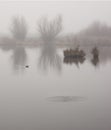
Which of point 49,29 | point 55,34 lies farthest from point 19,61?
point 49,29

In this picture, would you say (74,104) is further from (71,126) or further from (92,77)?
(92,77)

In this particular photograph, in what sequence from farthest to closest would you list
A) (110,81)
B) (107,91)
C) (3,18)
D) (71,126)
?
(3,18) → (110,81) → (107,91) → (71,126)

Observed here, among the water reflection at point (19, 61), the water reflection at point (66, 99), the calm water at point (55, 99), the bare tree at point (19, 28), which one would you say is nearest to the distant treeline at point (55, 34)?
the bare tree at point (19, 28)

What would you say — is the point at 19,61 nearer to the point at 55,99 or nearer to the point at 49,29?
the point at 55,99

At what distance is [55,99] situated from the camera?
163 inches

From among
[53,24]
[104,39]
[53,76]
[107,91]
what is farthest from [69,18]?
[107,91]

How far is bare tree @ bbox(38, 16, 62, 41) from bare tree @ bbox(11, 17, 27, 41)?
23.9 inches

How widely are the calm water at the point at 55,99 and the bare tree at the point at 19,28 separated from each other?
7805mm

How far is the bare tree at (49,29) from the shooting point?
45.9 ft

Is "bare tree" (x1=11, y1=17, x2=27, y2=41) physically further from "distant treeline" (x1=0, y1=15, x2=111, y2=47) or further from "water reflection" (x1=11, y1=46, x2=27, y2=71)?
"water reflection" (x1=11, y1=46, x2=27, y2=71)

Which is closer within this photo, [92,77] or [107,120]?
[107,120]

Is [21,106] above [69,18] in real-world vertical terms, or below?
below

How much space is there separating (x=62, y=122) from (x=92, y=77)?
8.34 feet

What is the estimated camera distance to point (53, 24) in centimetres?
1411
